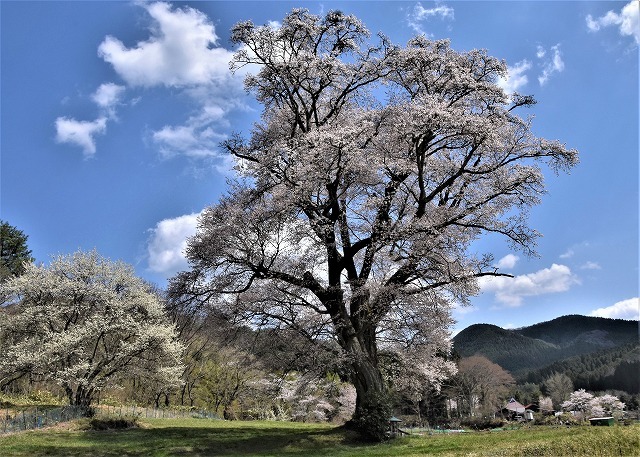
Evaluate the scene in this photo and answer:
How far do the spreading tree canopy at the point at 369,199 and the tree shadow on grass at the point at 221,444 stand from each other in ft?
4.98

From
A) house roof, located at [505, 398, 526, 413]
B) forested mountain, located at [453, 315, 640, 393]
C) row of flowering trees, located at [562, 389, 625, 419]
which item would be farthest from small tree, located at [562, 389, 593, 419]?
forested mountain, located at [453, 315, 640, 393]

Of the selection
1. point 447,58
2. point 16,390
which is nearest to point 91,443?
point 447,58

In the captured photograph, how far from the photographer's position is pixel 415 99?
702 inches

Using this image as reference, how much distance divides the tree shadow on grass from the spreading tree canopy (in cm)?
152

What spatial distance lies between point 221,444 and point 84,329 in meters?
12.5

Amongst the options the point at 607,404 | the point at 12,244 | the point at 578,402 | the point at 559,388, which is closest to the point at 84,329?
the point at 12,244

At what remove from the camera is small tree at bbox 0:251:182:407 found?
24.7m

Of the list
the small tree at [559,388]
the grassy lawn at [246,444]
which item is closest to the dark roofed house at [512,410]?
the small tree at [559,388]

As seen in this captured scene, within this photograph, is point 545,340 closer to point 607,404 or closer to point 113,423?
point 607,404

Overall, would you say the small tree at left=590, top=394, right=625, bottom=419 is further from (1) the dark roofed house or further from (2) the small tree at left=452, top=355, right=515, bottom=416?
(2) the small tree at left=452, top=355, right=515, bottom=416

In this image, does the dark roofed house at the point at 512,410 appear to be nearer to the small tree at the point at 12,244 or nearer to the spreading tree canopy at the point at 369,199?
the spreading tree canopy at the point at 369,199

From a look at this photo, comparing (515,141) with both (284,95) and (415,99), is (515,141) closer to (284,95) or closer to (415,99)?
(415,99)

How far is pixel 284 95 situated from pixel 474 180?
8.55 metres

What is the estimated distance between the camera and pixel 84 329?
82.3 ft
